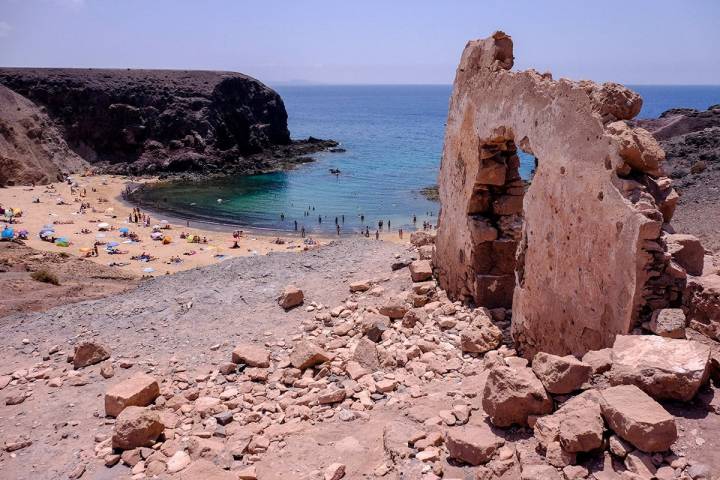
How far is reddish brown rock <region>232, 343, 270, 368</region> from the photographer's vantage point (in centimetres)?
795

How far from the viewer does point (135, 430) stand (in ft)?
20.5

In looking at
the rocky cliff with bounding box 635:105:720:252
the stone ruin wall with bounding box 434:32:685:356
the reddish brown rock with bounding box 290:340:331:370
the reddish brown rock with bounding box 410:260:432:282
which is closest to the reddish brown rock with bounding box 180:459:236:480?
the reddish brown rock with bounding box 290:340:331:370

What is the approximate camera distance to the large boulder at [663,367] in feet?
12.9

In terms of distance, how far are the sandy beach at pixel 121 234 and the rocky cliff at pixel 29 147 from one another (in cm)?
170

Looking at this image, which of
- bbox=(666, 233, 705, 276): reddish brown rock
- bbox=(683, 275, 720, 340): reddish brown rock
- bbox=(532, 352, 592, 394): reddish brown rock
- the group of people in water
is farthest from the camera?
the group of people in water

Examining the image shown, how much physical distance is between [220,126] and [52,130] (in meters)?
13.4

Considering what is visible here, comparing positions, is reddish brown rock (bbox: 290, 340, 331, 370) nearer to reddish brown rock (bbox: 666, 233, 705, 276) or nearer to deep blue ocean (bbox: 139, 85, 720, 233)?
reddish brown rock (bbox: 666, 233, 705, 276)

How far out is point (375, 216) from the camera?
34.3 meters

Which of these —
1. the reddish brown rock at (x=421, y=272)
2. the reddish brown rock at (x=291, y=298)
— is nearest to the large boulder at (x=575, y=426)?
the reddish brown rock at (x=421, y=272)

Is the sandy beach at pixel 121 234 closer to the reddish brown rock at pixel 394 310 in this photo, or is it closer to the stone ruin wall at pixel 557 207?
the reddish brown rock at pixel 394 310

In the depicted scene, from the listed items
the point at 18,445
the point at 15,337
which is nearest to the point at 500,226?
the point at 18,445

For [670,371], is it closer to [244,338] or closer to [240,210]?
[244,338]

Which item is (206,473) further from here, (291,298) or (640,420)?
(291,298)

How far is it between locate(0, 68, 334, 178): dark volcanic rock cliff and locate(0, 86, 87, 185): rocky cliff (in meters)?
1.69
